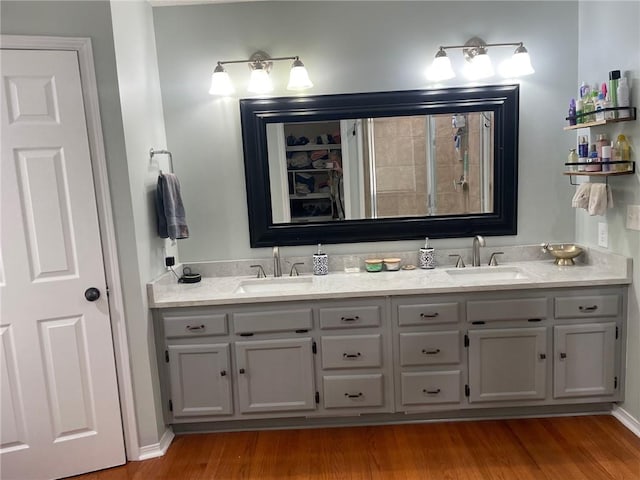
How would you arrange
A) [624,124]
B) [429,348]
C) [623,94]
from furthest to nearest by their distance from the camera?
1. [429,348]
2. [624,124]
3. [623,94]

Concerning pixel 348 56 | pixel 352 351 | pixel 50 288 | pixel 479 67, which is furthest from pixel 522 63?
pixel 50 288

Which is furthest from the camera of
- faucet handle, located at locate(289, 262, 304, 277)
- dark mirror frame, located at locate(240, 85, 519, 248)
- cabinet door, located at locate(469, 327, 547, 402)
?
faucet handle, located at locate(289, 262, 304, 277)

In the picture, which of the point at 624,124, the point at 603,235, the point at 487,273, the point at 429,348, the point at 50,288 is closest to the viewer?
the point at 50,288

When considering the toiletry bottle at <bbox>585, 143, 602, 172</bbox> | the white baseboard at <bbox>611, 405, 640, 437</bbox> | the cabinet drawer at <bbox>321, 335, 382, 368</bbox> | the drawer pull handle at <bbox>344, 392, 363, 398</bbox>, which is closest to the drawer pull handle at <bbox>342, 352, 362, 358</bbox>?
the cabinet drawer at <bbox>321, 335, 382, 368</bbox>

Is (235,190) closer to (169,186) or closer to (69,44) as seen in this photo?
(169,186)

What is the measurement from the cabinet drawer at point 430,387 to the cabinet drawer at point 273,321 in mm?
644

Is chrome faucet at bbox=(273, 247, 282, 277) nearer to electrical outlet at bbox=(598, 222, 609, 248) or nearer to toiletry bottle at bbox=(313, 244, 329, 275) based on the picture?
toiletry bottle at bbox=(313, 244, 329, 275)

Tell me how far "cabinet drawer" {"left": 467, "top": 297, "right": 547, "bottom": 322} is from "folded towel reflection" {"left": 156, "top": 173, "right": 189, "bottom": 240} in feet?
5.56

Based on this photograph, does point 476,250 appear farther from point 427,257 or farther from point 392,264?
point 392,264

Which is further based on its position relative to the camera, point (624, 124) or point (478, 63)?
point (478, 63)

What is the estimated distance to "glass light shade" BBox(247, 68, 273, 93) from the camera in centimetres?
278

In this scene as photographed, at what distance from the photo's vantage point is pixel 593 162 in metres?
2.49

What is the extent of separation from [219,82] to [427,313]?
183 centimetres

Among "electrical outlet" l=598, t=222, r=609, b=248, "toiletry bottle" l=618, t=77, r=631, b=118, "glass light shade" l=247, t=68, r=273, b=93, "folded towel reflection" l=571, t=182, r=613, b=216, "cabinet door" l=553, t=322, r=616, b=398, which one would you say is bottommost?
"cabinet door" l=553, t=322, r=616, b=398
